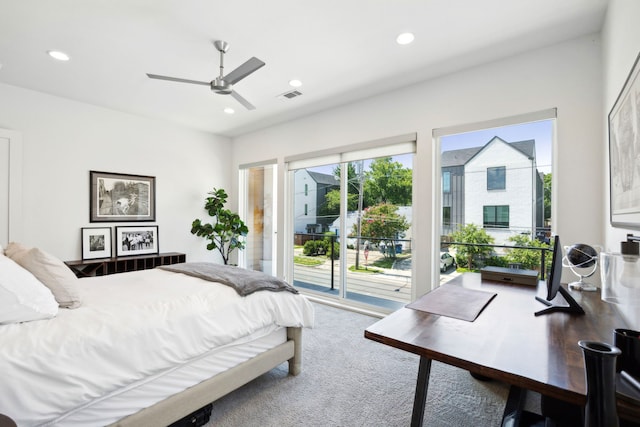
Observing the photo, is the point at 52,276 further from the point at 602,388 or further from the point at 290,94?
the point at 290,94

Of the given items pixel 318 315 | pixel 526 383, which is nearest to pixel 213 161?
pixel 318 315

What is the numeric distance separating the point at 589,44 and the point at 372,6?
5.96 feet

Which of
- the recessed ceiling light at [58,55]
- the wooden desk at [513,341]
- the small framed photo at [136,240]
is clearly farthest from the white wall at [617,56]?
the small framed photo at [136,240]

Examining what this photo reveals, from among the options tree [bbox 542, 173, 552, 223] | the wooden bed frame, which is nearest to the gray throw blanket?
the wooden bed frame

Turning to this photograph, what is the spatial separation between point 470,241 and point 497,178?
0.69 m

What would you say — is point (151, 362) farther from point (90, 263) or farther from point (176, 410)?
point (90, 263)

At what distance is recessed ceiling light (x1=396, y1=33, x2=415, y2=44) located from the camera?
2453mm

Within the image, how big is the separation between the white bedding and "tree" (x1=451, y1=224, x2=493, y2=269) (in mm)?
1929

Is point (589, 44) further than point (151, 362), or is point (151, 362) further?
point (589, 44)

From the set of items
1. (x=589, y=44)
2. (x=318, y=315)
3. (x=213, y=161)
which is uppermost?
(x=589, y=44)

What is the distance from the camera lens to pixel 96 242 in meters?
3.99

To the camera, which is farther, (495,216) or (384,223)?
(384,223)

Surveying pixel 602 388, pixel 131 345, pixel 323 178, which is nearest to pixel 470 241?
pixel 323 178

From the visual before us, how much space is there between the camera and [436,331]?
128 centimetres
